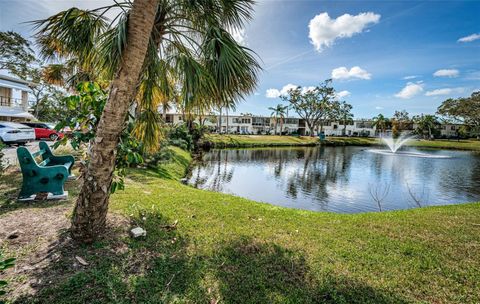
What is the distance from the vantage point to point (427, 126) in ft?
231

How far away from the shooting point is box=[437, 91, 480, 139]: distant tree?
53984mm

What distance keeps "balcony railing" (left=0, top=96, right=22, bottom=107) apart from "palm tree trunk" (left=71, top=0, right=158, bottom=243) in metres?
32.3

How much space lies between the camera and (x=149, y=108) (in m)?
5.72

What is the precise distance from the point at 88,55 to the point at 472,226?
941 centimetres

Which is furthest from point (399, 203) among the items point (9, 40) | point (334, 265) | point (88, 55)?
point (9, 40)

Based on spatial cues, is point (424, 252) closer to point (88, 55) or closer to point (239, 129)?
point (88, 55)

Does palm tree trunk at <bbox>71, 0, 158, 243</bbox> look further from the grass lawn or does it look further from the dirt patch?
the grass lawn

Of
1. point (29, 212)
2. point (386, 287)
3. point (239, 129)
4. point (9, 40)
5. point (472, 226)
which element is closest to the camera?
point (386, 287)

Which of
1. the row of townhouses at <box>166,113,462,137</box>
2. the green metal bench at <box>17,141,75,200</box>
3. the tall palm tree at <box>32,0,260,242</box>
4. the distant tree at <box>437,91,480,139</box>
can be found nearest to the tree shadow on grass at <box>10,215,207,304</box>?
the tall palm tree at <box>32,0,260,242</box>

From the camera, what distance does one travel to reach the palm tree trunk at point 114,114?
Answer: 319 cm

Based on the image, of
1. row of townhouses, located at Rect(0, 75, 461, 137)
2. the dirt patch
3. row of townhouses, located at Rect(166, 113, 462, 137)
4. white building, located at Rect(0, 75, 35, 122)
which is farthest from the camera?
row of townhouses, located at Rect(166, 113, 462, 137)

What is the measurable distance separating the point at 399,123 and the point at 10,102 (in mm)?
91544

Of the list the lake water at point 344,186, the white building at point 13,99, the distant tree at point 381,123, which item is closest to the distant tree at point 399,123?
the distant tree at point 381,123

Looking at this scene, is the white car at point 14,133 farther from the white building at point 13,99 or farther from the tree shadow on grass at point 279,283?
the tree shadow on grass at point 279,283
